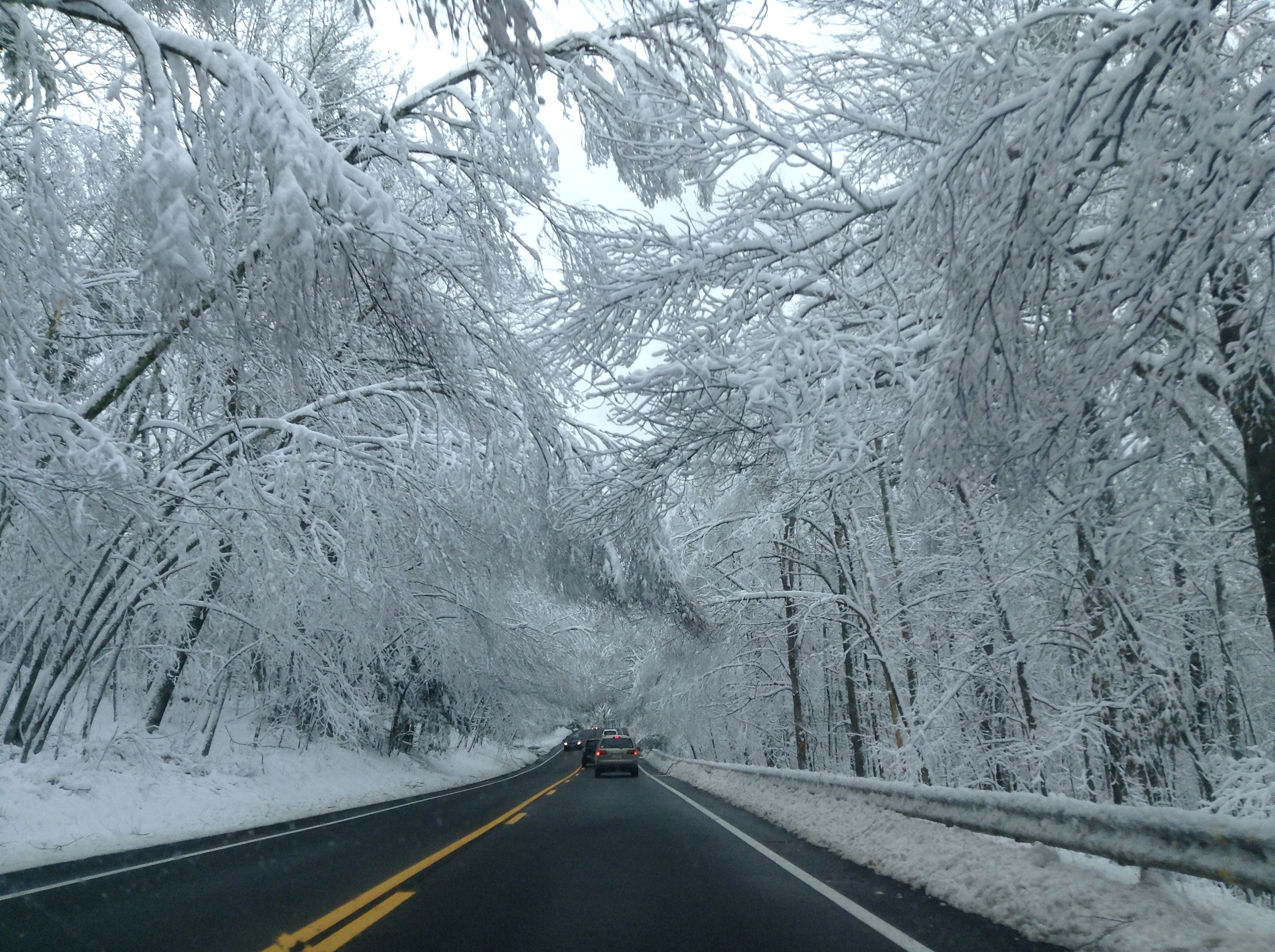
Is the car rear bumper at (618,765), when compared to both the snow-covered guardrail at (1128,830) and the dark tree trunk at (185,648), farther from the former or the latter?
the snow-covered guardrail at (1128,830)

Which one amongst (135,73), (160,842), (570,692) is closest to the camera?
(135,73)

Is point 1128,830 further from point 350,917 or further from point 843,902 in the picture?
point 350,917

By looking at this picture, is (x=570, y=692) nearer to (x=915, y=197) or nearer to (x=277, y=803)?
(x=277, y=803)

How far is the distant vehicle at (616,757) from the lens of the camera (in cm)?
3119

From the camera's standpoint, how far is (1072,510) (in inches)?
209

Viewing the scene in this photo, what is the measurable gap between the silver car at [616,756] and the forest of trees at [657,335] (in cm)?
1778

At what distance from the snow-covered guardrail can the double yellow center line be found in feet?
14.6

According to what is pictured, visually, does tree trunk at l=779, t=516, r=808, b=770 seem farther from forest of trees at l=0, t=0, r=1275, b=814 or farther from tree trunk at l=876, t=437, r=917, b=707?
forest of trees at l=0, t=0, r=1275, b=814

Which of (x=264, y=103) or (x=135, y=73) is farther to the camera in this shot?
(x=135, y=73)

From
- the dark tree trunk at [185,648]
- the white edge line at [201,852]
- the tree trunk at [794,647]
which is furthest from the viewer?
the tree trunk at [794,647]

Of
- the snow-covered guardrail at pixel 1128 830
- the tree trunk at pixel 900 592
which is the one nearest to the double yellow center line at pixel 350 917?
the snow-covered guardrail at pixel 1128 830

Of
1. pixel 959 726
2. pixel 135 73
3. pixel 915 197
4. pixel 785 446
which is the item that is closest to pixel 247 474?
pixel 135 73

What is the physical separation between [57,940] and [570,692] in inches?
1418

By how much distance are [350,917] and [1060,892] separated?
4.64 metres
